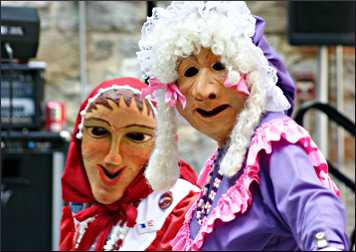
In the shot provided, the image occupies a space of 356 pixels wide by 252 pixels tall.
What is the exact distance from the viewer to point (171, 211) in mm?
2965

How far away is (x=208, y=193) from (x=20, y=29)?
8.90 feet

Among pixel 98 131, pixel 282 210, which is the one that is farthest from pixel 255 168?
pixel 98 131

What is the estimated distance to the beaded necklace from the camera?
213 centimetres

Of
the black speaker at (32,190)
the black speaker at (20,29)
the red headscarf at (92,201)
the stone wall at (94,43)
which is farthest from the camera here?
the stone wall at (94,43)

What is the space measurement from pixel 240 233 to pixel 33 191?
3.06 m

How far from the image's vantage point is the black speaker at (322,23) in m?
5.58

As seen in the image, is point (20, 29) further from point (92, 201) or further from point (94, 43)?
point (92, 201)

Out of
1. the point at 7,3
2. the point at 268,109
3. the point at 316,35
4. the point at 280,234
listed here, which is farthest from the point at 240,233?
the point at 316,35

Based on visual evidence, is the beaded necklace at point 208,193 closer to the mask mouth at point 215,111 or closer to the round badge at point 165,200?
the mask mouth at point 215,111

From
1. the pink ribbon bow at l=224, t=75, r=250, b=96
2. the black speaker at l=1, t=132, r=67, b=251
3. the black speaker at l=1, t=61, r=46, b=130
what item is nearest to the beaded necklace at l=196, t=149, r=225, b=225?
the pink ribbon bow at l=224, t=75, r=250, b=96

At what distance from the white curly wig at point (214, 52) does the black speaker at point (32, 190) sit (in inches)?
105

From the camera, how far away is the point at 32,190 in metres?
4.89

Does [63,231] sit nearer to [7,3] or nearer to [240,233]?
[240,233]

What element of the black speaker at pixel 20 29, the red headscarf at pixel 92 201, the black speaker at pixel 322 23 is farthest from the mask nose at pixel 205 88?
the black speaker at pixel 322 23
